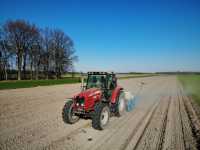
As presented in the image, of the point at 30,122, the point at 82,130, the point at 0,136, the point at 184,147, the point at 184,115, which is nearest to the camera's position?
the point at 184,147

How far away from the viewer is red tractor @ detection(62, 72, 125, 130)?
6238 mm

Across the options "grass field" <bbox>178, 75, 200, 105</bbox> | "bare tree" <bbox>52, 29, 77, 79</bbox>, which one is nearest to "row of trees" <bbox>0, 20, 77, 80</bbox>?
"bare tree" <bbox>52, 29, 77, 79</bbox>

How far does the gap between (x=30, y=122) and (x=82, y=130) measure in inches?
94.3

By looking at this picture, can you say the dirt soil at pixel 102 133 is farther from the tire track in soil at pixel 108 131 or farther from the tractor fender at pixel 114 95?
the tractor fender at pixel 114 95

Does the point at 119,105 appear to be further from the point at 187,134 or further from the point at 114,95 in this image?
the point at 187,134

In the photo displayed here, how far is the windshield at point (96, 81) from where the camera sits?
7.35 meters

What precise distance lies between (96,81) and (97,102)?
3.45 ft

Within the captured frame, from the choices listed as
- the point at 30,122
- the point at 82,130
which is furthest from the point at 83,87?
the point at 30,122

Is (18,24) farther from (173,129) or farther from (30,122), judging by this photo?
(173,129)

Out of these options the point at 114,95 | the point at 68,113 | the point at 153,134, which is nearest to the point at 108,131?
the point at 153,134

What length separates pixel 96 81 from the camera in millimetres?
7543

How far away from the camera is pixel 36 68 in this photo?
43.0 metres

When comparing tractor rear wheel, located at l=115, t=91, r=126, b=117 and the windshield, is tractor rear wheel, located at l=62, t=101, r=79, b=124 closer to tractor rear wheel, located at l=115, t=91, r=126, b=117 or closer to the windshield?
the windshield

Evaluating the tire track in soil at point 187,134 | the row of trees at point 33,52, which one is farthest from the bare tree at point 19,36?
the tire track in soil at point 187,134
